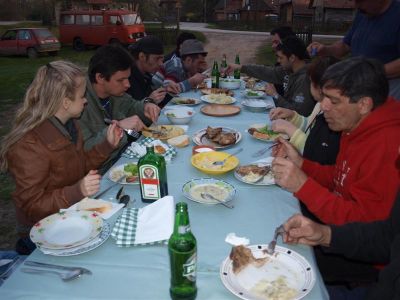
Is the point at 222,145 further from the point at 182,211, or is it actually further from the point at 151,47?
the point at 151,47

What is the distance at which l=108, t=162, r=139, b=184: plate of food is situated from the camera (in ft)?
6.88

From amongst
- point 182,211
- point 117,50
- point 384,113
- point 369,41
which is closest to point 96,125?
point 117,50

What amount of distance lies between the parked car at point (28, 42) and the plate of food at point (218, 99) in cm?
1444

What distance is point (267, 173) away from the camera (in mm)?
2182

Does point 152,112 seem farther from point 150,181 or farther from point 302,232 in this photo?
point 302,232

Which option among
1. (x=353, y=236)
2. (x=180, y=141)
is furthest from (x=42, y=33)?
(x=353, y=236)

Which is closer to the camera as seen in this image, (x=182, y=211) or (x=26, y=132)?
(x=182, y=211)

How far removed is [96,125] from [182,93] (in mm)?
1827

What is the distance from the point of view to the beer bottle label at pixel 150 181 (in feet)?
5.87

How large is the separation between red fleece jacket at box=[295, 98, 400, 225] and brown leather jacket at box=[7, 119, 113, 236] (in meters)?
1.24

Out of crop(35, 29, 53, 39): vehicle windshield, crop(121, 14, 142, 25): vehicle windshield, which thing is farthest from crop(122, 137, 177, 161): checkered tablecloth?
crop(121, 14, 142, 25): vehicle windshield

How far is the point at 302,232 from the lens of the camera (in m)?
1.53

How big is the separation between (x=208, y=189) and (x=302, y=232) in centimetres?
61

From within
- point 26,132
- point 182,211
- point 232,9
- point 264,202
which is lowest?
point 264,202
